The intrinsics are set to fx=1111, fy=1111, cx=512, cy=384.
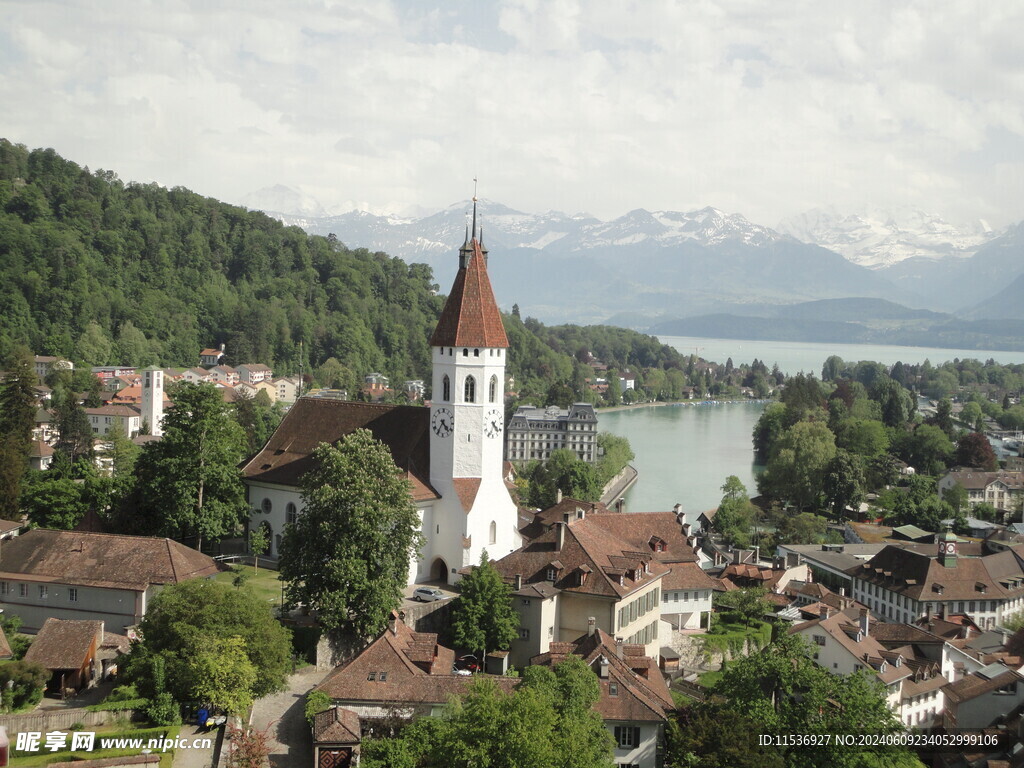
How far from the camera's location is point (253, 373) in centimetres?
10331

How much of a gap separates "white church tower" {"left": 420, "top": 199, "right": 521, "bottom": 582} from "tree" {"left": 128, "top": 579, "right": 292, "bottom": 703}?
9038 millimetres

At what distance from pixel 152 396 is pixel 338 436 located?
148 ft

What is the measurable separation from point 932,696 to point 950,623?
975 cm

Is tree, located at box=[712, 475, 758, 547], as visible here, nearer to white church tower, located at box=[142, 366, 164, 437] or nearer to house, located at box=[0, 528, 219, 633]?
house, located at box=[0, 528, 219, 633]

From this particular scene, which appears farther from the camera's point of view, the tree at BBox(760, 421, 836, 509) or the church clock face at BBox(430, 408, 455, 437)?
the tree at BBox(760, 421, 836, 509)

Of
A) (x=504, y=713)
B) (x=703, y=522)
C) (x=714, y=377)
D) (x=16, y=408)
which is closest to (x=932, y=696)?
(x=504, y=713)

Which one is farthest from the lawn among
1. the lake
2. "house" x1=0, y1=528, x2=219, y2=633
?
the lake

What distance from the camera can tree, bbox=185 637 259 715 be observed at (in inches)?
878

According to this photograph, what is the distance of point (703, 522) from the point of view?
61.0 metres

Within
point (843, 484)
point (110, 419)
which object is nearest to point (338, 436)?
point (843, 484)

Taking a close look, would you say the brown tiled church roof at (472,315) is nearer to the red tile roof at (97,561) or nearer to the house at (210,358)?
the red tile roof at (97,561)

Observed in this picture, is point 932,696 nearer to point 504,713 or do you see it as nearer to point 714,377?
point 504,713

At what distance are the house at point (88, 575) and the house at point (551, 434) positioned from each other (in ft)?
212

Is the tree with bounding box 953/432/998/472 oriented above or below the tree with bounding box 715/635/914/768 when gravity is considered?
above
